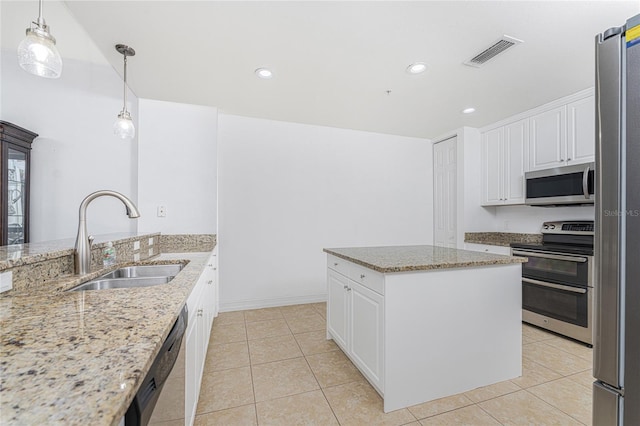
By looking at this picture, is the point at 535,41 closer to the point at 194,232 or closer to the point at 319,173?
the point at 319,173

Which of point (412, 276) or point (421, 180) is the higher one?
point (421, 180)

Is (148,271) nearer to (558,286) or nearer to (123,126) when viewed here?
(123,126)

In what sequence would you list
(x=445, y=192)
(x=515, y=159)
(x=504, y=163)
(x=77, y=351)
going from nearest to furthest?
(x=77, y=351)
(x=515, y=159)
(x=504, y=163)
(x=445, y=192)

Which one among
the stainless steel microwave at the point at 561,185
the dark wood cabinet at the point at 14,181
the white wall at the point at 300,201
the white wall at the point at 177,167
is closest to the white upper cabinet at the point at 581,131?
the stainless steel microwave at the point at 561,185

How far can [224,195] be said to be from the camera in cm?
338

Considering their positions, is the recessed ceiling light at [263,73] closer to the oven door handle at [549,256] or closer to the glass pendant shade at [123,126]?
the glass pendant shade at [123,126]

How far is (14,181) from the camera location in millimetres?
2631

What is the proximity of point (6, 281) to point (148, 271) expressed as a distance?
0.84m

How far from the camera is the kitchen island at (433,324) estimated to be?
167 centimetres

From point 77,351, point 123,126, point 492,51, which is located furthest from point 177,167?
point 492,51

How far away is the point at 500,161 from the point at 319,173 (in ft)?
7.63

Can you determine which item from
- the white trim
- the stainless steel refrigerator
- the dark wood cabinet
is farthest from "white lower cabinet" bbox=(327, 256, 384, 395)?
the dark wood cabinet

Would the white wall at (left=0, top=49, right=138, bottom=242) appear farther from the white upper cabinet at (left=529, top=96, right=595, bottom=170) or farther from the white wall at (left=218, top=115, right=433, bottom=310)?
the white upper cabinet at (left=529, top=96, right=595, bottom=170)

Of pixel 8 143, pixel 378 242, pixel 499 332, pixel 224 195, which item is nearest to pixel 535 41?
pixel 499 332
